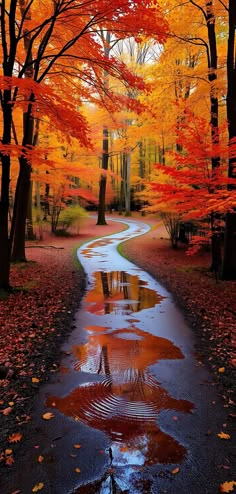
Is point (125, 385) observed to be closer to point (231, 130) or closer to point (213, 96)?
point (231, 130)

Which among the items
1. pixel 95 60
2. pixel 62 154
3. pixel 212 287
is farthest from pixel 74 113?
pixel 62 154

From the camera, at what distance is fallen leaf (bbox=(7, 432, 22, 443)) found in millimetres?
3210

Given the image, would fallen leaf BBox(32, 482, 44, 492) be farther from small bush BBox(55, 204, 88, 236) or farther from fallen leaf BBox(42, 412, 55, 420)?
small bush BBox(55, 204, 88, 236)

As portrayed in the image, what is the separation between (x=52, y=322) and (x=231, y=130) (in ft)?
22.9

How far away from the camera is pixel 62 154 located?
82.8ft

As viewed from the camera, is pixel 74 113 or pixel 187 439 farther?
pixel 74 113

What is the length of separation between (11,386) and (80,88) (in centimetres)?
841

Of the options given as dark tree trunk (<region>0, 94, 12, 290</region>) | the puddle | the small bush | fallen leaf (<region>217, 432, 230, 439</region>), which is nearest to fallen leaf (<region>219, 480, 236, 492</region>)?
the puddle

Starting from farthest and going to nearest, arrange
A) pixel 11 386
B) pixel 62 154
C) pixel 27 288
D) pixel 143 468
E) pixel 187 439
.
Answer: pixel 62 154 → pixel 27 288 → pixel 11 386 → pixel 187 439 → pixel 143 468

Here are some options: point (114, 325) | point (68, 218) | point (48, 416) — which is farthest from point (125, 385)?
point (68, 218)

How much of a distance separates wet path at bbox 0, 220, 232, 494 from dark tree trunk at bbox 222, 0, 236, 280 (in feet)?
13.5

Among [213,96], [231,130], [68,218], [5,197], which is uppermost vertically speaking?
[213,96]

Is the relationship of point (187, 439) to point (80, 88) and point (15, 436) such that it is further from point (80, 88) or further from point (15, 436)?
point (80, 88)

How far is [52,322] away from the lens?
6.43m
